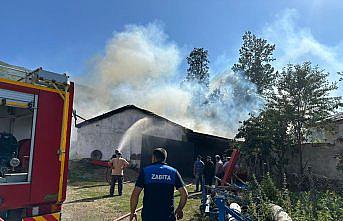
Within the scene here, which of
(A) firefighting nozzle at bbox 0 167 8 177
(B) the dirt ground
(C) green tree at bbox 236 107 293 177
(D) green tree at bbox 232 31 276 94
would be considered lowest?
(B) the dirt ground

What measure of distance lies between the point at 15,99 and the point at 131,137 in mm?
15986

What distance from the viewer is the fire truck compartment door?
394cm

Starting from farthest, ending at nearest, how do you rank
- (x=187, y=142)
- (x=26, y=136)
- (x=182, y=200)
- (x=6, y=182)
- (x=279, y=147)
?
1. (x=187, y=142)
2. (x=279, y=147)
3. (x=26, y=136)
4. (x=182, y=200)
5. (x=6, y=182)

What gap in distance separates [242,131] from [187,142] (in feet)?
23.1

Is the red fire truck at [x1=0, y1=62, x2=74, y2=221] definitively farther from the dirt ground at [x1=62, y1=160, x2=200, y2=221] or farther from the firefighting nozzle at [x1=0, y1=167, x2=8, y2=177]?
the dirt ground at [x1=62, y1=160, x2=200, y2=221]

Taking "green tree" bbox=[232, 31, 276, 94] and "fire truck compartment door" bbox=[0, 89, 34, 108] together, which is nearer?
"fire truck compartment door" bbox=[0, 89, 34, 108]

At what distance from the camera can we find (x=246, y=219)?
4.87m

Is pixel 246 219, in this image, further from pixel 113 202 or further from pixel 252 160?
pixel 252 160

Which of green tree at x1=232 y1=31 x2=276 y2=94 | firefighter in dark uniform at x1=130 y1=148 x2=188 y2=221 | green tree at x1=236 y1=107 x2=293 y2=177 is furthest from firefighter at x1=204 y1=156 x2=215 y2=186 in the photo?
green tree at x1=232 y1=31 x2=276 y2=94

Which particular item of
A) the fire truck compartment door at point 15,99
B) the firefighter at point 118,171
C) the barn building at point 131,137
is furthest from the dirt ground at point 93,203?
the fire truck compartment door at point 15,99

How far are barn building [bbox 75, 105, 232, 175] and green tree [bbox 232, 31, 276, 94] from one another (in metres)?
15.5

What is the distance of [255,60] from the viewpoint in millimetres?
34188

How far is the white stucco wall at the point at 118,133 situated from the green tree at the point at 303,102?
829 cm

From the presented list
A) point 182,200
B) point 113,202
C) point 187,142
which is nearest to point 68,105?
point 182,200
